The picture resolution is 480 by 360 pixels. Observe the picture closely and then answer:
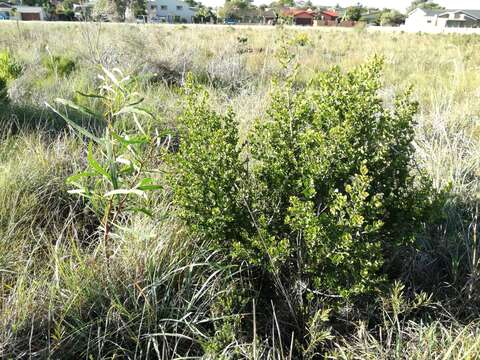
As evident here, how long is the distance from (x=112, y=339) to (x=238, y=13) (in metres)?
47.6

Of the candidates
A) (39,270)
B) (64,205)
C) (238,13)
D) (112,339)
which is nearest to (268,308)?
(112,339)

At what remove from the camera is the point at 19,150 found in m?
2.85

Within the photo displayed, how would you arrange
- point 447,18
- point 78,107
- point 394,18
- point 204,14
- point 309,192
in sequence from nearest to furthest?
point 78,107 → point 309,192 → point 204,14 → point 447,18 → point 394,18

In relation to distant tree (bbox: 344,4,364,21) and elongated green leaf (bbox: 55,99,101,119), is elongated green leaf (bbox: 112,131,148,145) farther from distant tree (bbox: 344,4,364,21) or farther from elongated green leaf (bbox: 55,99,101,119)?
distant tree (bbox: 344,4,364,21)

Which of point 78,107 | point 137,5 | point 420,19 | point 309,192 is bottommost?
point 309,192

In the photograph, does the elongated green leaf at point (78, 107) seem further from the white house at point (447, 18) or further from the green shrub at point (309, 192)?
the white house at point (447, 18)

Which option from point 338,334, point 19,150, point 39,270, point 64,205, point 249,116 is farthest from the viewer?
point 249,116

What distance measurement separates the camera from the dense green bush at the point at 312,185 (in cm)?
161

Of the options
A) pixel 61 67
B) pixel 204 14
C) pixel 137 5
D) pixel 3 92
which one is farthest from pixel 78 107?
pixel 204 14

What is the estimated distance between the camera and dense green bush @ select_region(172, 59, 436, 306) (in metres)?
1.61

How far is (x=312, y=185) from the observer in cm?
162

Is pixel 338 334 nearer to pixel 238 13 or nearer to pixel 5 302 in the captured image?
pixel 5 302

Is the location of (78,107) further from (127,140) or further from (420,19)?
(420,19)

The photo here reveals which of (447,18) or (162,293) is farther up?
(447,18)
